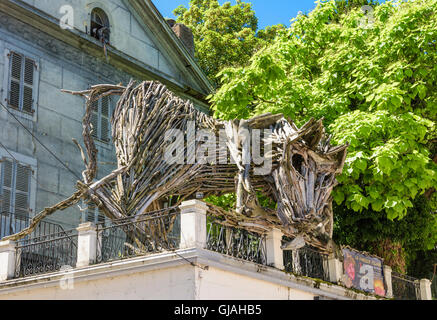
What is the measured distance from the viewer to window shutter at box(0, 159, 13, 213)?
15.8 metres

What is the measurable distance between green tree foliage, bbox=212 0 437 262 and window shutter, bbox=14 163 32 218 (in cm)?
522

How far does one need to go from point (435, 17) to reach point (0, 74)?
1073cm

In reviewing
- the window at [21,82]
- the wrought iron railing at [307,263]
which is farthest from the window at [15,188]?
the wrought iron railing at [307,263]

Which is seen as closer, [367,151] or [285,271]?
[285,271]

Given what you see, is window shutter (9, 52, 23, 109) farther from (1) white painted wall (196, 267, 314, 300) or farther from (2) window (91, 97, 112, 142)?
(1) white painted wall (196, 267, 314, 300)

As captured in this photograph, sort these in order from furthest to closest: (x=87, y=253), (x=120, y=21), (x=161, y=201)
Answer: (x=120, y=21) < (x=161, y=201) < (x=87, y=253)

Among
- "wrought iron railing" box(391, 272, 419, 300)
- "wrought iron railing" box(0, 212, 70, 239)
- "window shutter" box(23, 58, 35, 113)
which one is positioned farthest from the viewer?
"window shutter" box(23, 58, 35, 113)

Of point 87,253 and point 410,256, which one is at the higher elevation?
point 410,256

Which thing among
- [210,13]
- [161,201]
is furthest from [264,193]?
[210,13]

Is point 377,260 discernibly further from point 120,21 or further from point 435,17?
point 120,21

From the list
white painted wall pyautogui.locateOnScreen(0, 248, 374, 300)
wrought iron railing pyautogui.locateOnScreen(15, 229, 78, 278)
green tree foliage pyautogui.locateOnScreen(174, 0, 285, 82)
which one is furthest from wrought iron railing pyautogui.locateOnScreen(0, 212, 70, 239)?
green tree foliage pyautogui.locateOnScreen(174, 0, 285, 82)

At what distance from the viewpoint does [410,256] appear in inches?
818

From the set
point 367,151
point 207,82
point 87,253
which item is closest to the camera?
point 87,253

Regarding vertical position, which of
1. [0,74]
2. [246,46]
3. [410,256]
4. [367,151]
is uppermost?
[246,46]
